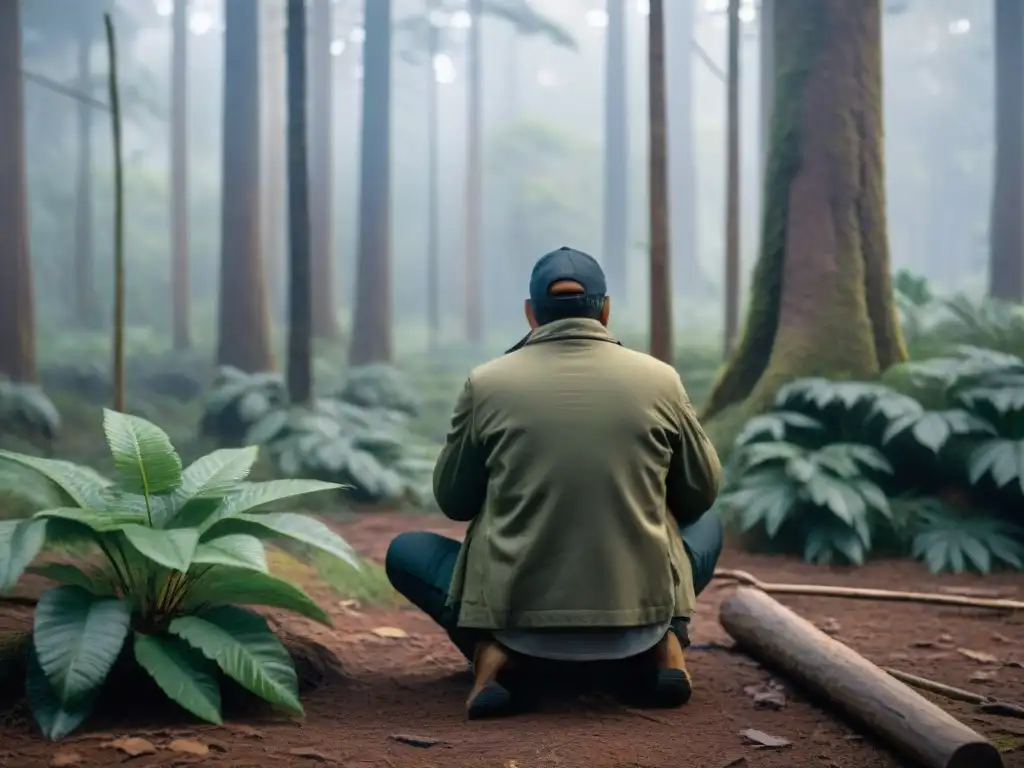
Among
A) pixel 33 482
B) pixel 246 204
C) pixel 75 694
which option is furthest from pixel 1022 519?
pixel 246 204

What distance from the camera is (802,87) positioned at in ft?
26.4

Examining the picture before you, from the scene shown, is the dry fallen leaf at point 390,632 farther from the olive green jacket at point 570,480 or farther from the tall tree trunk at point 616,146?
the tall tree trunk at point 616,146

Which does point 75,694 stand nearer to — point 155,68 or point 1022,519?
point 1022,519

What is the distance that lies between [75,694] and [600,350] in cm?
204

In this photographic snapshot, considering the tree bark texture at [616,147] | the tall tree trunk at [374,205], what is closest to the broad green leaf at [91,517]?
the tall tree trunk at [374,205]

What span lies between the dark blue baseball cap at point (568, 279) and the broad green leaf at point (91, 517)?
5.30 ft

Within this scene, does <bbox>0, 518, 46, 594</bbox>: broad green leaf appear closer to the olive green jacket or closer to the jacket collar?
the olive green jacket

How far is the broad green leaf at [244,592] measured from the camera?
3.69 m


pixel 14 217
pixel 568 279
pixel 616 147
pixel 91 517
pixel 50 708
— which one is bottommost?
pixel 50 708

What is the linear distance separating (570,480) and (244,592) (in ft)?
4.31

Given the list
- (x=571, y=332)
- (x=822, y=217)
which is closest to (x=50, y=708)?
(x=571, y=332)

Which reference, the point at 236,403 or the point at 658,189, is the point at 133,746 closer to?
the point at 658,189

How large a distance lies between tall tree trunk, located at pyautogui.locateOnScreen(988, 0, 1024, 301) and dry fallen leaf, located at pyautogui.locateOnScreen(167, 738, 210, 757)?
12.7 meters

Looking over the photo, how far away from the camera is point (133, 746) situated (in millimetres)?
2973
